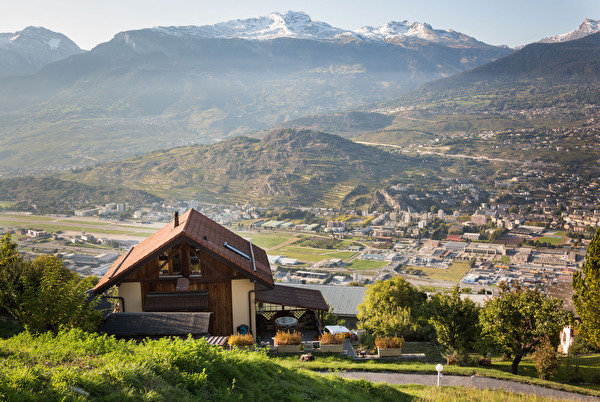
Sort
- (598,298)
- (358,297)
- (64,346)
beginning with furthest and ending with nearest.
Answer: (358,297)
(598,298)
(64,346)

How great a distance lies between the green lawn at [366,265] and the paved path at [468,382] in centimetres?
5862

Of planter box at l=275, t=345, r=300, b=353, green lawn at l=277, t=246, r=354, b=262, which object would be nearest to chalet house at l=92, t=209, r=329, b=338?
planter box at l=275, t=345, r=300, b=353

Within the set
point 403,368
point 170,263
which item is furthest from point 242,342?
point 170,263

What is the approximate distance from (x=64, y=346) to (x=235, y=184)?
443ft

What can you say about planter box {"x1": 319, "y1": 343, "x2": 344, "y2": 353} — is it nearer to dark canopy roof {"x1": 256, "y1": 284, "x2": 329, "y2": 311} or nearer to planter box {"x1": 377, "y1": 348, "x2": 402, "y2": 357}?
planter box {"x1": 377, "y1": 348, "x2": 402, "y2": 357}

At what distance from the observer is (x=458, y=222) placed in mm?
103438

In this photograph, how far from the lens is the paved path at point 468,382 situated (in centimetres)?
1190

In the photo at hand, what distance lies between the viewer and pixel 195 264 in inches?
619

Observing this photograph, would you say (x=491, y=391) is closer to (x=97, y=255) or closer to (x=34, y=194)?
(x=97, y=255)

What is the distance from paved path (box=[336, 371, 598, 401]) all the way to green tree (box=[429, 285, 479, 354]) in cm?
366

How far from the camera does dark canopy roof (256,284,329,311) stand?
1685 cm

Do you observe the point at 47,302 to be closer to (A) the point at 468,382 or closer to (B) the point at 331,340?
(B) the point at 331,340

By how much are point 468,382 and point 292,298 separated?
24.4 ft

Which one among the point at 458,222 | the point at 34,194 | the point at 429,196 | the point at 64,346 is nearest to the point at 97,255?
the point at 34,194
